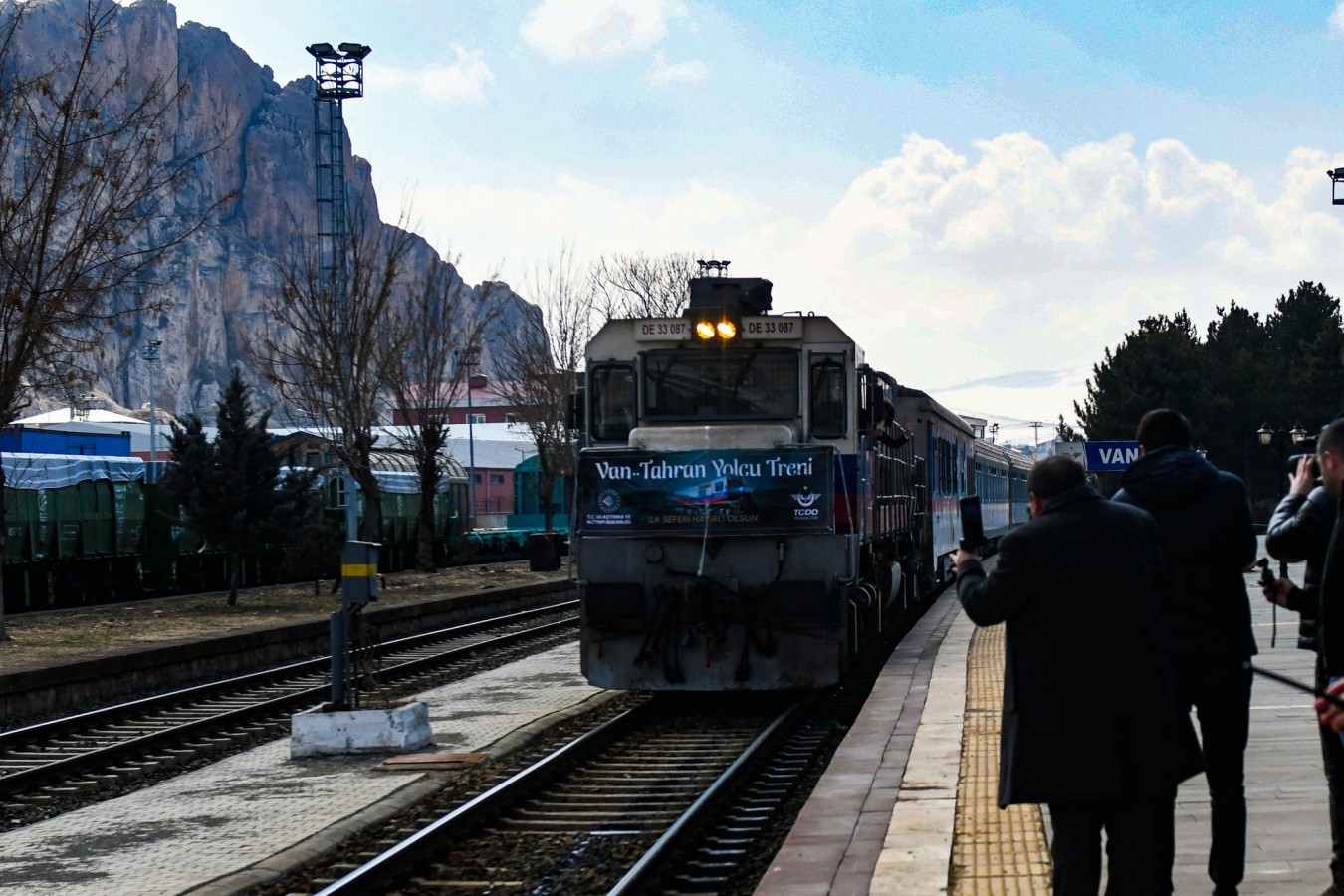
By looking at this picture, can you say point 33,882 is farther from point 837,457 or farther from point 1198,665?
point 837,457

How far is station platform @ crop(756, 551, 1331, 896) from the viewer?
6.82 metres

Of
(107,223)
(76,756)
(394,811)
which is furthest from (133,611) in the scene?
(394,811)

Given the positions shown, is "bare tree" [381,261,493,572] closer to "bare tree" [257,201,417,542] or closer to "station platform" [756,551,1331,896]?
"bare tree" [257,201,417,542]

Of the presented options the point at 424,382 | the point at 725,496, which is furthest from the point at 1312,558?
the point at 424,382

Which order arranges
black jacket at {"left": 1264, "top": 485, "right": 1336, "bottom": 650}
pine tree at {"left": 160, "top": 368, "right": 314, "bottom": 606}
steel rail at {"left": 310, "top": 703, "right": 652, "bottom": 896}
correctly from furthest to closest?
1. pine tree at {"left": 160, "top": 368, "right": 314, "bottom": 606}
2. steel rail at {"left": 310, "top": 703, "right": 652, "bottom": 896}
3. black jacket at {"left": 1264, "top": 485, "right": 1336, "bottom": 650}

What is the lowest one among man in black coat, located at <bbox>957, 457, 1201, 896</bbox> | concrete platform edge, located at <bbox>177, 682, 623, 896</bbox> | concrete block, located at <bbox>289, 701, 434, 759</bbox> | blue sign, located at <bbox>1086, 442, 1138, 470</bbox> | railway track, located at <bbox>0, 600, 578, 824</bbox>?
railway track, located at <bbox>0, 600, 578, 824</bbox>

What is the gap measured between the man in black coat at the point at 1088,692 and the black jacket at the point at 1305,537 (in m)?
0.98

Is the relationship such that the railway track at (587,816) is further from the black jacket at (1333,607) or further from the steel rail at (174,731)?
the steel rail at (174,731)

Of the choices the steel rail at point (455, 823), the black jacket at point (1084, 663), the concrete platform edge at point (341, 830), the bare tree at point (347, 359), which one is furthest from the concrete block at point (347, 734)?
the bare tree at point (347, 359)

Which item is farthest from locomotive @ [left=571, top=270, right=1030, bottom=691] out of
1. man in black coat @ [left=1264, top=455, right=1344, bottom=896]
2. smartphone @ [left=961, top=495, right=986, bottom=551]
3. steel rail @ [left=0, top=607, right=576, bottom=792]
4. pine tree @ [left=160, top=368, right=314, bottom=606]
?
pine tree @ [left=160, top=368, right=314, bottom=606]

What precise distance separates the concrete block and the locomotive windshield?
12.7 feet

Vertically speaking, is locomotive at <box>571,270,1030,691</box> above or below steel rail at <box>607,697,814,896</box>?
above

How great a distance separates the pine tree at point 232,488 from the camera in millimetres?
28094

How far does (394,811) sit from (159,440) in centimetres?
8945
